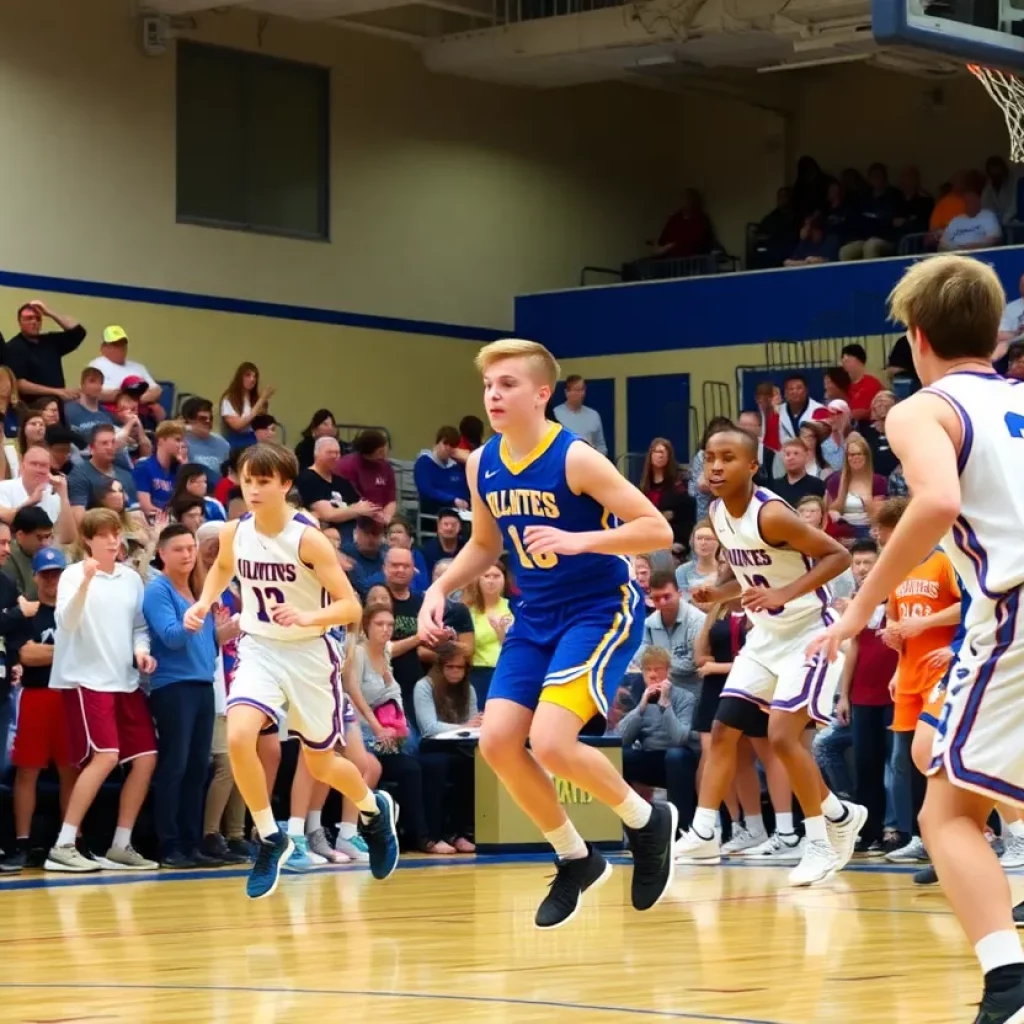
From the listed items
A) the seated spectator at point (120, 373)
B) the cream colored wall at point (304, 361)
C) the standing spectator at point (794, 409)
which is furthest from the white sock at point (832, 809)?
the cream colored wall at point (304, 361)

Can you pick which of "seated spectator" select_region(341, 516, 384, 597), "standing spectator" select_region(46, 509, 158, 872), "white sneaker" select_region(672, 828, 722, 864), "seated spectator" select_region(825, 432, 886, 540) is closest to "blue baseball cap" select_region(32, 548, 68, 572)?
"standing spectator" select_region(46, 509, 158, 872)

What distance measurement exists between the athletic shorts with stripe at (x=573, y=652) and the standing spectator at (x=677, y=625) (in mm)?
6091

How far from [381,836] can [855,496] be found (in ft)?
23.2

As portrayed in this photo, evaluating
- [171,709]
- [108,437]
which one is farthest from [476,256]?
[171,709]

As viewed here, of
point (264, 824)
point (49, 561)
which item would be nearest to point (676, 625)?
point (49, 561)

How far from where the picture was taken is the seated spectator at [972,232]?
20953 millimetres

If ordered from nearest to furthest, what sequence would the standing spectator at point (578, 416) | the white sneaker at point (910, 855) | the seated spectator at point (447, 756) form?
the white sneaker at point (910, 855) < the seated spectator at point (447, 756) < the standing spectator at point (578, 416)

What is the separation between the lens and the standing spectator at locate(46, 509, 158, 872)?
11.1 m

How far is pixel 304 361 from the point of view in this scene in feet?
72.5

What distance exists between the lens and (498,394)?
7156 mm

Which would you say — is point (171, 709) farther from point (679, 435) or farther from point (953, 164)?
point (953, 164)

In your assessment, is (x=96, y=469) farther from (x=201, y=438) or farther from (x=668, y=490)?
(x=668, y=490)

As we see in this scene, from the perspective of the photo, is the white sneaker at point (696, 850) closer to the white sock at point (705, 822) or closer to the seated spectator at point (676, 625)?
the white sock at point (705, 822)

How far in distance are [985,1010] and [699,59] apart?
18967 millimetres
